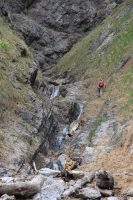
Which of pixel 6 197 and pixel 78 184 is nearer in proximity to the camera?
pixel 6 197

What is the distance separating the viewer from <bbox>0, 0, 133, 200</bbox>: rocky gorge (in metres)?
17.4

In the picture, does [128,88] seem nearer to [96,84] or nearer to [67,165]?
[96,84]

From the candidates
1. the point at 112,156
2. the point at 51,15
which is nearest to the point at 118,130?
the point at 112,156

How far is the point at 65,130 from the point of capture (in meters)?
37.4

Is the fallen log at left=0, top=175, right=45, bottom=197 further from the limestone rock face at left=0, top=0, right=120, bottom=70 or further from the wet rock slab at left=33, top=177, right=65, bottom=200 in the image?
the limestone rock face at left=0, top=0, right=120, bottom=70

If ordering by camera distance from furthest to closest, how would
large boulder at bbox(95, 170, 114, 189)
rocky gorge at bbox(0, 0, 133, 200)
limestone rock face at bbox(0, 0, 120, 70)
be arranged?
limestone rock face at bbox(0, 0, 120, 70) < rocky gorge at bbox(0, 0, 133, 200) < large boulder at bbox(95, 170, 114, 189)

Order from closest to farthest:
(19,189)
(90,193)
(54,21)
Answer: (90,193)
(19,189)
(54,21)

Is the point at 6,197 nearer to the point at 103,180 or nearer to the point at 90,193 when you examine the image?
the point at 90,193

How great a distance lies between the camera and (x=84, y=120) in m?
37.3

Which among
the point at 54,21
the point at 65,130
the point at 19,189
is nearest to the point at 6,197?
the point at 19,189

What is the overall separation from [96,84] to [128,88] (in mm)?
12451

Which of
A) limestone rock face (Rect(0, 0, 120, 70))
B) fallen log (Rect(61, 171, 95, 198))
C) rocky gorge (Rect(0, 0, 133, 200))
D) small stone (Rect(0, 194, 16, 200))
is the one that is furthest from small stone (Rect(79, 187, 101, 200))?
limestone rock face (Rect(0, 0, 120, 70))

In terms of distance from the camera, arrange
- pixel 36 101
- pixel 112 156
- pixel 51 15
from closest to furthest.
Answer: pixel 112 156
pixel 36 101
pixel 51 15

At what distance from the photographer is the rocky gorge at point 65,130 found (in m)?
17.4
